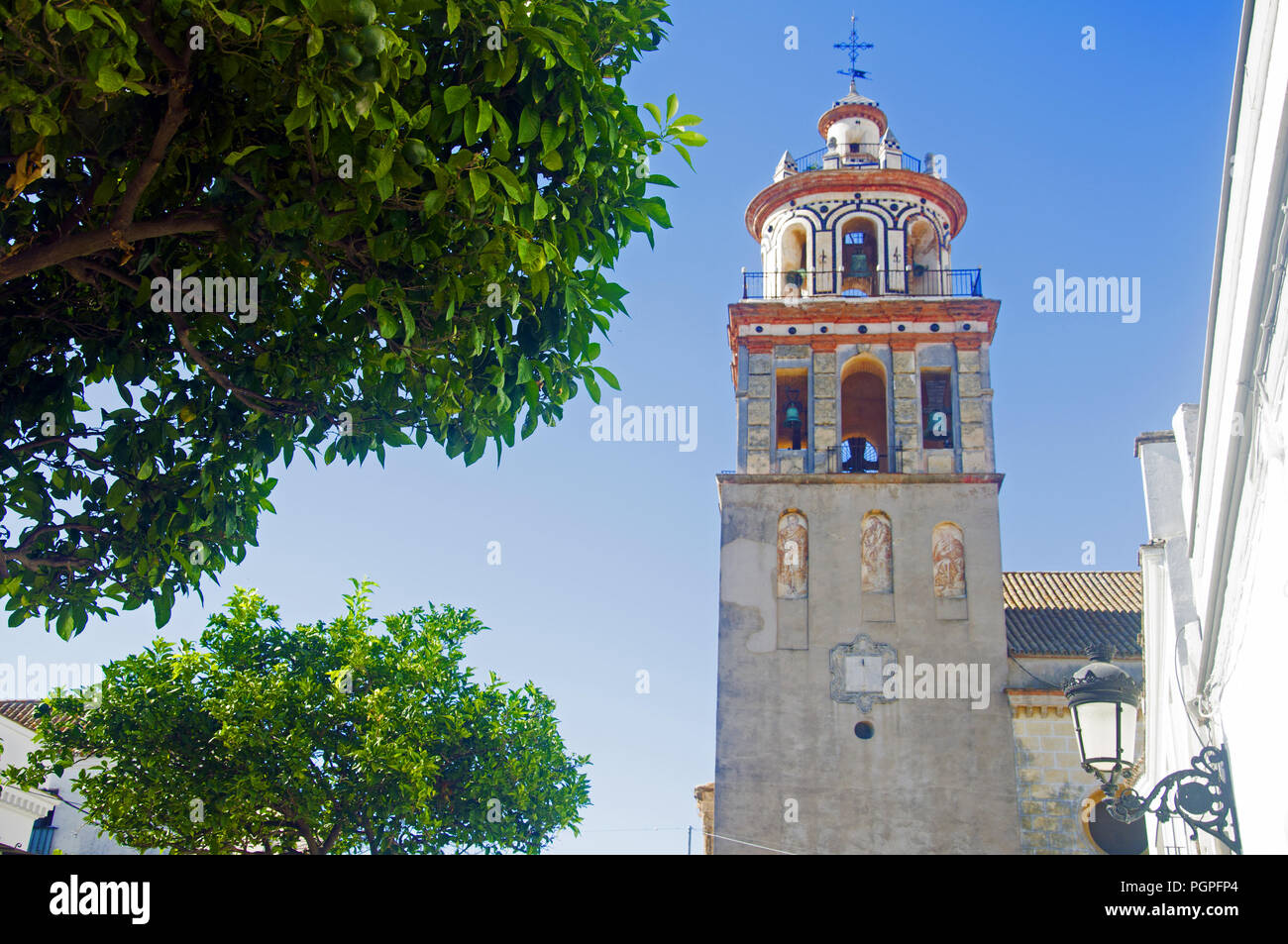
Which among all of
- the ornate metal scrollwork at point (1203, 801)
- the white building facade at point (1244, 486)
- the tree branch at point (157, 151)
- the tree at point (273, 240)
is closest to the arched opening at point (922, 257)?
the white building facade at point (1244, 486)

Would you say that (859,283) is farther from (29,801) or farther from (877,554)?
(29,801)

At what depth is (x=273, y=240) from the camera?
15.3 feet

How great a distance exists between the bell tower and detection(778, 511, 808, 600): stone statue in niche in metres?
0.03

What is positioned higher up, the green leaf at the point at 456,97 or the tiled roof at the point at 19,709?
the green leaf at the point at 456,97

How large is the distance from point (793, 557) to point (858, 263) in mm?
6825

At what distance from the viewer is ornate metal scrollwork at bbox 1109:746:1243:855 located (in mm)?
5879

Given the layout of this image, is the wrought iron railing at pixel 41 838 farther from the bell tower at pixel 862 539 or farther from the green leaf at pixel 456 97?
the green leaf at pixel 456 97

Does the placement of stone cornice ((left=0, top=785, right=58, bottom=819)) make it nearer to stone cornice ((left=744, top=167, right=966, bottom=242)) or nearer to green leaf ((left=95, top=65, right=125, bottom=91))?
A: stone cornice ((left=744, top=167, right=966, bottom=242))

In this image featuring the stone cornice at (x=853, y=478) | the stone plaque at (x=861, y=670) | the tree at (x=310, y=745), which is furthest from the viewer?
the stone cornice at (x=853, y=478)

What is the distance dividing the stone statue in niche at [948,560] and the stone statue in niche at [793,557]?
249 cm

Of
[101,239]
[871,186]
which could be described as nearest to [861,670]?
[871,186]

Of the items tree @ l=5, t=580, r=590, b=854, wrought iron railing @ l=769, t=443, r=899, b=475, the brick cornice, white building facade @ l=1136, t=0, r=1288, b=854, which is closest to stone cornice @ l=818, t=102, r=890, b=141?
the brick cornice

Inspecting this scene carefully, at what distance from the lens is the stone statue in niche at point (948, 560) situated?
2242cm
